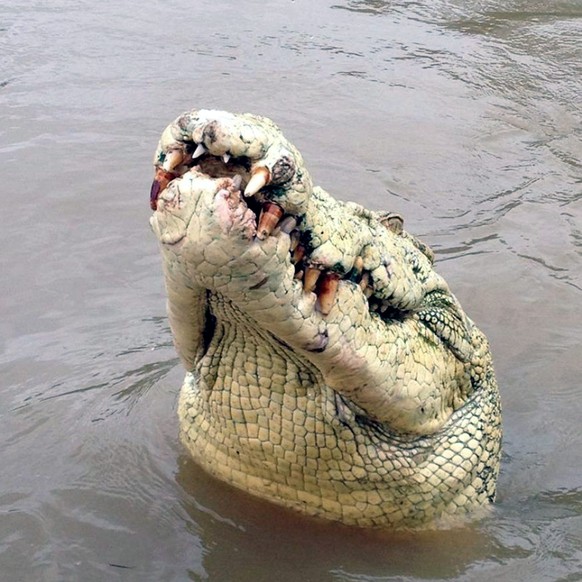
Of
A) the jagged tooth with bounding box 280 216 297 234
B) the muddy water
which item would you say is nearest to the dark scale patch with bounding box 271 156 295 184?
the jagged tooth with bounding box 280 216 297 234

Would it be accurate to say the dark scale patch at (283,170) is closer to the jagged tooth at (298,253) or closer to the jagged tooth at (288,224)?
the jagged tooth at (288,224)

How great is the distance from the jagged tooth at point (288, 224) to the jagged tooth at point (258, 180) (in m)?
0.13

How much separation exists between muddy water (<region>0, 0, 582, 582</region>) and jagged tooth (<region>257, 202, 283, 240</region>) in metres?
1.42

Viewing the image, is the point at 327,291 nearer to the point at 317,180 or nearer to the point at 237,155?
the point at 237,155

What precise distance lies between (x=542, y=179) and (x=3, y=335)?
4.28 meters

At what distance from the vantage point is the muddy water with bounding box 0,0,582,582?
3.35 m

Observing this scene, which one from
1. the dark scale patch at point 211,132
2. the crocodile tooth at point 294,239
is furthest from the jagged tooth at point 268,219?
the dark scale patch at point 211,132

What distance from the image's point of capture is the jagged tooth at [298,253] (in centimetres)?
240

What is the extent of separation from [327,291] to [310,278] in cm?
8

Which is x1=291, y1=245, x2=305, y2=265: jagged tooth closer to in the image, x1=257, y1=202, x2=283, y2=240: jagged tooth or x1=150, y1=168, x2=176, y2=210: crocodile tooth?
x1=257, y1=202, x2=283, y2=240: jagged tooth

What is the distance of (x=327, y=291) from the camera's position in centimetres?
252

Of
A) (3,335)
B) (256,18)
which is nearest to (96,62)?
(256,18)

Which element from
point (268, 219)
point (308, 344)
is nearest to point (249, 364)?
point (308, 344)

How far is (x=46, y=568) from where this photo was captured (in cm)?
317
